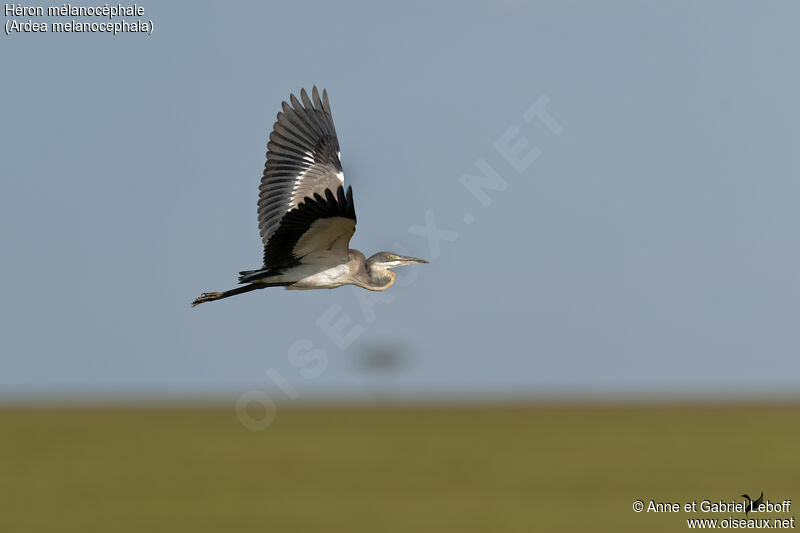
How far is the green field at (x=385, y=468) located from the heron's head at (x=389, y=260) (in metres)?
64.3

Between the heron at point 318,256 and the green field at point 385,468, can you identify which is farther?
the green field at point 385,468

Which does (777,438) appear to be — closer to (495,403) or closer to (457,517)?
(457,517)

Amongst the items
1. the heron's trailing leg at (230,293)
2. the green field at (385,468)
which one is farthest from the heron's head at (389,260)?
the green field at (385,468)

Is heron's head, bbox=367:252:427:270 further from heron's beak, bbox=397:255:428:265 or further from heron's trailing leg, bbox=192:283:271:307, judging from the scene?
heron's trailing leg, bbox=192:283:271:307

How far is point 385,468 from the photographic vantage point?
11500 centimetres

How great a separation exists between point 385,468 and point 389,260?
105m

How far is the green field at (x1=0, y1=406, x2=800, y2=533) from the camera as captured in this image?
3201 inches

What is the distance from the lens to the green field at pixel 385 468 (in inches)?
3201

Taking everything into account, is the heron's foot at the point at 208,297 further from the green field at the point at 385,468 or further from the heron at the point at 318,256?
the green field at the point at 385,468

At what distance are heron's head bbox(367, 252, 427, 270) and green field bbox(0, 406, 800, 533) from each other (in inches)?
2533

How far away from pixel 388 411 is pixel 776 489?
309ft

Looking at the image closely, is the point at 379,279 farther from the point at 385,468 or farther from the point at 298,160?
the point at 385,468

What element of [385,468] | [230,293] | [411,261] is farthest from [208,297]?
[385,468]

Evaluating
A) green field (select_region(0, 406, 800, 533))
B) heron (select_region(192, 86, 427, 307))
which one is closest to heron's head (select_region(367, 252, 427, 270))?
heron (select_region(192, 86, 427, 307))
